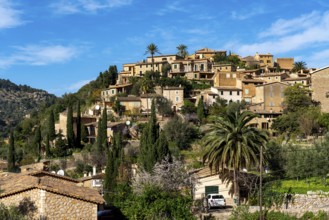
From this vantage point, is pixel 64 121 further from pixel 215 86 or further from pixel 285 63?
pixel 285 63

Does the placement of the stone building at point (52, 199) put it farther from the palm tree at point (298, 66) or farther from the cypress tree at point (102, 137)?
the palm tree at point (298, 66)

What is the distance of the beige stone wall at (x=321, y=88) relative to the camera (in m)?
81.6

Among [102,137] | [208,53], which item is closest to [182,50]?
[208,53]

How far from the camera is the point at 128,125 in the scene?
81875 mm

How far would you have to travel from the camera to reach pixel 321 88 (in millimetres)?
83000

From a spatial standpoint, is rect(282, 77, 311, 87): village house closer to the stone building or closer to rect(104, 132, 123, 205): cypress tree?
rect(104, 132, 123, 205): cypress tree

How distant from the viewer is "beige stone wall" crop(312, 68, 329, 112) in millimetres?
81625

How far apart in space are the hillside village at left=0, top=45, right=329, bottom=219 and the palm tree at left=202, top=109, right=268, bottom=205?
90.5 inches

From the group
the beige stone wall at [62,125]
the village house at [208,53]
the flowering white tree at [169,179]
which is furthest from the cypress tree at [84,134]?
the village house at [208,53]

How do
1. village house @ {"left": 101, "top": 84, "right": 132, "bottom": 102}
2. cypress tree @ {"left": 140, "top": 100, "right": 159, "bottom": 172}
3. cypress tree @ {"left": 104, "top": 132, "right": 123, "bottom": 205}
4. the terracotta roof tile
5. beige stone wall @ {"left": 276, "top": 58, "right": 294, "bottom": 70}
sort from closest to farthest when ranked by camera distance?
the terracotta roof tile → cypress tree @ {"left": 104, "top": 132, "right": 123, "bottom": 205} → cypress tree @ {"left": 140, "top": 100, "right": 159, "bottom": 172} → village house @ {"left": 101, "top": 84, "right": 132, "bottom": 102} → beige stone wall @ {"left": 276, "top": 58, "right": 294, "bottom": 70}

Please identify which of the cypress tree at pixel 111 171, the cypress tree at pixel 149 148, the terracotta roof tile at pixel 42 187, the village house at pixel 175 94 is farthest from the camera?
the village house at pixel 175 94

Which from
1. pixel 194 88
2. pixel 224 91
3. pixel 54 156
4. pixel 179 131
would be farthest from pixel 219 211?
pixel 194 88

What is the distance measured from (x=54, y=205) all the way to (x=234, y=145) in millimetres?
17543

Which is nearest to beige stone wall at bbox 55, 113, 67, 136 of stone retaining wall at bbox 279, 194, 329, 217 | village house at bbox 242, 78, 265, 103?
village house at bbox 242, 78, 265, 103
